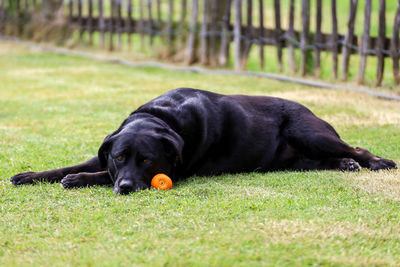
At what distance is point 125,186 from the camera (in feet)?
14.5

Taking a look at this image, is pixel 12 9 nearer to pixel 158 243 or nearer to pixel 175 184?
pixel 175 184

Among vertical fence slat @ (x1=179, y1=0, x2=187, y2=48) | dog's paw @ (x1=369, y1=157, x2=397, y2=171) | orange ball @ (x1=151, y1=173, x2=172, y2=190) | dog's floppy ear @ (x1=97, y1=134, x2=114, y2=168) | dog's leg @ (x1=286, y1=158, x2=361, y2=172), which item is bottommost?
dog's leg @ (x1=286, y1=158, x2=361, y2=172)

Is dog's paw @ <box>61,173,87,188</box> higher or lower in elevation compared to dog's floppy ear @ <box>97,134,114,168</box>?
lower

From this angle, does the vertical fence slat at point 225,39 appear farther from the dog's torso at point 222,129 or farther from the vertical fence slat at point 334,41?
the dog's torso at point 222,129

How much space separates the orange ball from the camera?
4.56 meters

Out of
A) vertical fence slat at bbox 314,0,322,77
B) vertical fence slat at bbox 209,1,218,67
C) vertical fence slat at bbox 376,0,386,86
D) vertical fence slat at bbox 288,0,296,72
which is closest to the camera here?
vertical fence slat at bbox 376,0,386,86

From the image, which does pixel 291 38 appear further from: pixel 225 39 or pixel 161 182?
pixel 161 182

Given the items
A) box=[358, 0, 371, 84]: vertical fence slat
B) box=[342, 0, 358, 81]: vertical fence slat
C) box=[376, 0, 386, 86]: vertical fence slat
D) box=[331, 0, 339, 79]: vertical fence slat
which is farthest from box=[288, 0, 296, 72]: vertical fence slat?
box=[376, 0, 386, 86]: vertical fence slat

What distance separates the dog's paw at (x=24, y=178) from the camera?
486 cm

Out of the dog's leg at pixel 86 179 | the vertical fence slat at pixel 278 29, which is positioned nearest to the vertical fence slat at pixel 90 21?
the vertical fence slat at pixel 278 29

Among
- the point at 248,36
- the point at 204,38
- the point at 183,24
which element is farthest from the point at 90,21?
the point at 248,36

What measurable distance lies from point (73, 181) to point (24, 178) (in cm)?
48

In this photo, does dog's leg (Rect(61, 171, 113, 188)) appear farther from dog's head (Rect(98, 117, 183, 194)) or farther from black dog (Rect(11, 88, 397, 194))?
dog's head (Rect(98, 117, 183, 194))

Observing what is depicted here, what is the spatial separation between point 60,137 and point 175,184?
2.69 m
